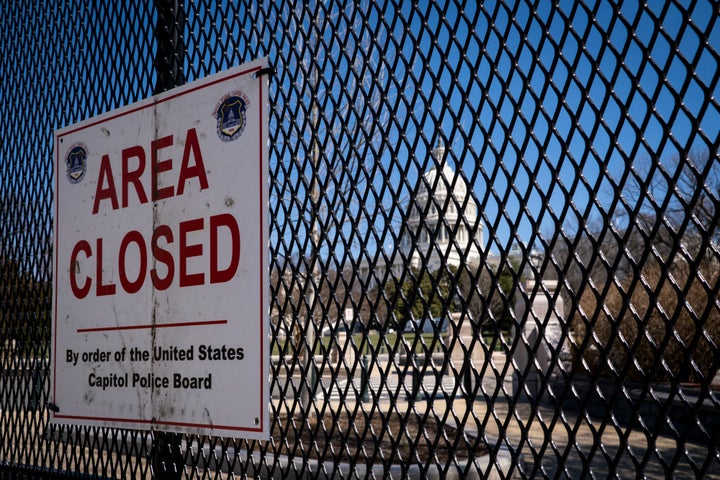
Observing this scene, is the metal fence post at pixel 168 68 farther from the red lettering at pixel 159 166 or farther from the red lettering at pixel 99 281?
the red lettering at pixel 99 281

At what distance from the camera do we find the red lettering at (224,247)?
9.09 feet

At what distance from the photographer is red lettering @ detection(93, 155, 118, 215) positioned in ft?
10.8

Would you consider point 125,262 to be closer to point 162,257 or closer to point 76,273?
point 162,257

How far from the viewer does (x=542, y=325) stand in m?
2.02

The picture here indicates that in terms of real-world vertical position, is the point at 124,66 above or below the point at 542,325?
above

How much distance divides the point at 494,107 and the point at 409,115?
11.5 inches

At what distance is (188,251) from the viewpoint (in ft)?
9.64

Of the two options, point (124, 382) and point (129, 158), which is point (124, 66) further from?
point (124, 382)

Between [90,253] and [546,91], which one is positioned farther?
[90,253]

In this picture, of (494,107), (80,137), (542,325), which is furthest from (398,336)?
(80,137)

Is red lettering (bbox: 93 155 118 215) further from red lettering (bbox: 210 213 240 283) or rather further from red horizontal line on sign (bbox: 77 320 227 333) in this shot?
red lettering (bbox: 210 213 240 283)

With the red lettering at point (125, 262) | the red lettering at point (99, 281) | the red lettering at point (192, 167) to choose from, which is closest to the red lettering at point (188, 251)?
the red lettering at point (192, 167)

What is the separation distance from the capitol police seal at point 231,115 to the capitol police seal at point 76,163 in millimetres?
896

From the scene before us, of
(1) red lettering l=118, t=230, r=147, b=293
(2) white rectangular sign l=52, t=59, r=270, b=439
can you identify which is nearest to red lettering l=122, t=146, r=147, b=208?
(2) white rectangular sign l=52, t=59, r=270, b=439
